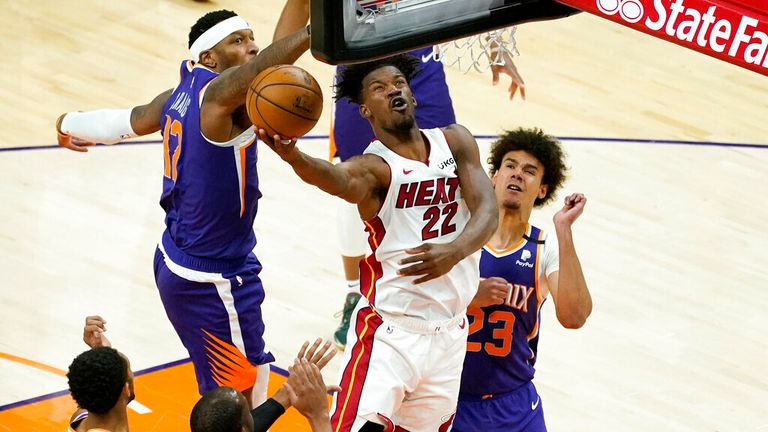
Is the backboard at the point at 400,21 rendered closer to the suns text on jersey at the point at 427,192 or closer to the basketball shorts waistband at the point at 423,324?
the suns text on jersey at the point at 427,192

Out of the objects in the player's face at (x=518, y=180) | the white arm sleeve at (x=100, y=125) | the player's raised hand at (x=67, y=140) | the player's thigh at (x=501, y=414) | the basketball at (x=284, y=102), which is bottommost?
the player's thigh at (x=501, y=414)

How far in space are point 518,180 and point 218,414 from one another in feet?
5.77

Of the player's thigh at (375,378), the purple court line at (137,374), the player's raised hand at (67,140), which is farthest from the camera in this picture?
the purple court line at (137,374)

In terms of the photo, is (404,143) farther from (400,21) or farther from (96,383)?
(96,383)

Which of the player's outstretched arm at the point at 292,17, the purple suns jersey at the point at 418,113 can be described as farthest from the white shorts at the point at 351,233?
the player's outstretched arm at the point at 292,17

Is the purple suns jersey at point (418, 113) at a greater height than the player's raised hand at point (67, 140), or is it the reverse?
the purple suns jersey at point (418, 113)

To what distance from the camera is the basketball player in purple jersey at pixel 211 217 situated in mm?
5000

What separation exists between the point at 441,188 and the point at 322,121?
4.47m

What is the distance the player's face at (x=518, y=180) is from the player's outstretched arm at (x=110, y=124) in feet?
4.71

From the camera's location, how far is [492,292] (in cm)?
476

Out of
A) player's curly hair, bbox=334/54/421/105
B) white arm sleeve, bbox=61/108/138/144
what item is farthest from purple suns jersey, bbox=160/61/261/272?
player's curly hair, bbox=334/54/421/105

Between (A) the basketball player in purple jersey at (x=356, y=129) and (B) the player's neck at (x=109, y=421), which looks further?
(A) the basketball player in purple jersey at (x=356, y=129)

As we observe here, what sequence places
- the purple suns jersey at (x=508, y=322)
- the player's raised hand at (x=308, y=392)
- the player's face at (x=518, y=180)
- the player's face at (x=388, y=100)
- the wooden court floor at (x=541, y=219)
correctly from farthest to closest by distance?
the wooden court floor at (x=541, y=219) < the player's face at (x=518, y=180) < the purple suns jersey at (x=508, y=322) < the player's face at (x=388, y=100) < the player's raised hand at (x=308, y=392)

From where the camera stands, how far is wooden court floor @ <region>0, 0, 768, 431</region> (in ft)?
20.8
